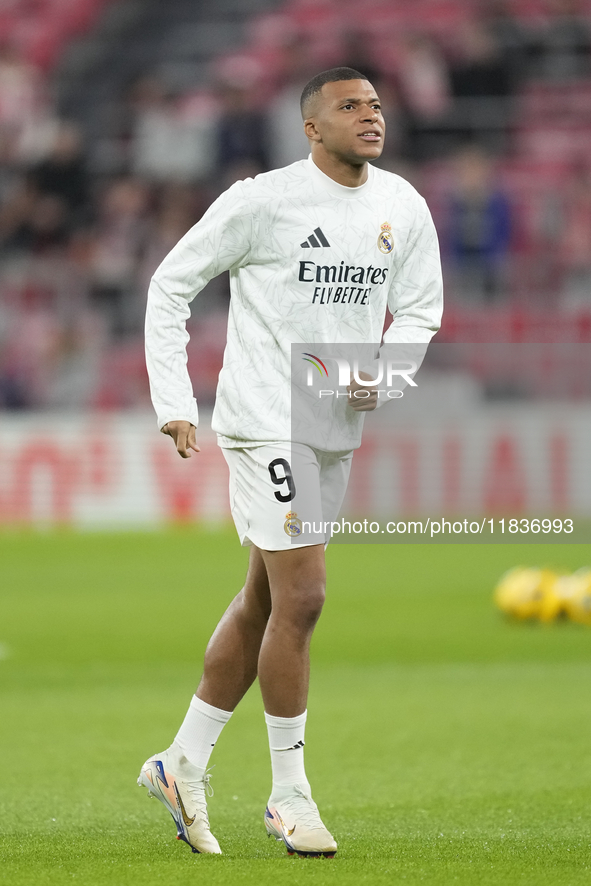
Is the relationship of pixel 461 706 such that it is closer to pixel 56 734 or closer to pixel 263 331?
pixel 56 734


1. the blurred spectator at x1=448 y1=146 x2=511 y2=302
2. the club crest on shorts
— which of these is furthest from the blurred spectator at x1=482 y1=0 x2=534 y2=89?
the club crest on shorts

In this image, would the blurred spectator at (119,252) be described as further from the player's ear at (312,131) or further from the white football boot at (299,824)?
the white football boot at (299,824)

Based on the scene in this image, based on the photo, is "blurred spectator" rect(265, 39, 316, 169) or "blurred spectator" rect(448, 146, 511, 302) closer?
"blurred spectator" rect(448, 146, 511, 302)

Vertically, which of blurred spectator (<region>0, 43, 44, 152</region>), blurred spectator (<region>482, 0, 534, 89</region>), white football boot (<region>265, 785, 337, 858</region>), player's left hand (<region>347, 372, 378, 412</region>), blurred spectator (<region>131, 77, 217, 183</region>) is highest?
blurred spectator (<region>482, 0, 534, 89</region>)

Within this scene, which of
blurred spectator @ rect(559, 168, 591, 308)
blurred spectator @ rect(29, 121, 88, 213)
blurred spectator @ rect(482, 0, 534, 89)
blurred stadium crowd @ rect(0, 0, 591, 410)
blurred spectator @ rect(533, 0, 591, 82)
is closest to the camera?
blurred stadium crowd @ rect(0, 0, 591, 410)

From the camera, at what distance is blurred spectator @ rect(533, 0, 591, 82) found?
750 inches

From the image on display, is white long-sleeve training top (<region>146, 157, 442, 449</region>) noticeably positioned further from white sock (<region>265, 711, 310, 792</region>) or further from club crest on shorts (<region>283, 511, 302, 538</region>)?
white sock (<region>265, 711, 310, 792</region>)

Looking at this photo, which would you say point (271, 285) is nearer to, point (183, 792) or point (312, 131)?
point (312, 131)

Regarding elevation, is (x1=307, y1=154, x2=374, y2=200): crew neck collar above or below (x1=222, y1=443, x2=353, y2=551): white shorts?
above

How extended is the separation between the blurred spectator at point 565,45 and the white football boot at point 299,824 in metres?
16.5

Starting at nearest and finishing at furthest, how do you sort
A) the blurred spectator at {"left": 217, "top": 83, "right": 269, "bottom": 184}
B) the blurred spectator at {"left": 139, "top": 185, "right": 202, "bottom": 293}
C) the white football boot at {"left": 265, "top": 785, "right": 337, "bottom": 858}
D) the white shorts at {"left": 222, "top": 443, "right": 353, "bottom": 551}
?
the white football boot at {"left": 265, "top": 785, "right": 337, "bottom": 858} → the white shorts at {"left": 222, "top": 443, "right": 353, "bottom": 551} → the blurred spectator at {"left": 217, "top": 83, "right": 269, "bottom": 184} → the blurred spectator at {"left": 139, "top": 185, "right": 202, "bottom": 293}

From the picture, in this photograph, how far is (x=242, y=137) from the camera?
1739cm

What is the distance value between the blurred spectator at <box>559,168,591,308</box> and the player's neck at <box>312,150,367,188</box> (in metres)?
12.8

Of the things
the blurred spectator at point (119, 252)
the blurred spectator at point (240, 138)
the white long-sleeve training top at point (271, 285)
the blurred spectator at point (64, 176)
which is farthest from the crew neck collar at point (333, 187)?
the blurred spectator at point (64, 176)
